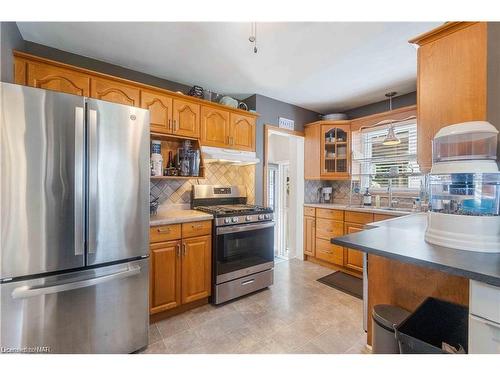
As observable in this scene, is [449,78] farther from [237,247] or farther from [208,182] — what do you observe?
[208,182]

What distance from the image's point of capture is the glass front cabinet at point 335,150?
11.4 ft

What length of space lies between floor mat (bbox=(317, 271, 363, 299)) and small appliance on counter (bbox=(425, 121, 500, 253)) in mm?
1647

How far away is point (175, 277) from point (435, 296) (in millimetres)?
1903

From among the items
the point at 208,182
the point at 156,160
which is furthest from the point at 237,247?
the point at 156,160

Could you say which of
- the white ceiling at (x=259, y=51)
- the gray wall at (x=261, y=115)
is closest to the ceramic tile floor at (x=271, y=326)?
the gray wall at (x=261, y=115)

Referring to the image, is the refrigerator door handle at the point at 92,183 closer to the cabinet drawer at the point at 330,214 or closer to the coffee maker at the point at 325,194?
the cabinet drawer at the point at 330,214

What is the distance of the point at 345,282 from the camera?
2.80 meters

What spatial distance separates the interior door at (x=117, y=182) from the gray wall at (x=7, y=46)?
64cm

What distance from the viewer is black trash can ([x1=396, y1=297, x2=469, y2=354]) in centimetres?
107

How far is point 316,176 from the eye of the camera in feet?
11.8

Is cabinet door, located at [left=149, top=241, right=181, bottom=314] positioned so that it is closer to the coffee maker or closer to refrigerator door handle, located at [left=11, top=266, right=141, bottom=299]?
refrigerator door handle, located at [left=11, top=266, right=141, bottom=299]

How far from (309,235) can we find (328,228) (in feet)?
1.24

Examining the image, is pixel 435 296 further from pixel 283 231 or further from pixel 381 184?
pixel 283 231
